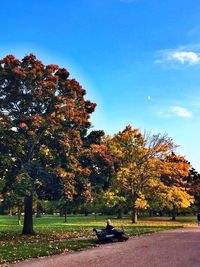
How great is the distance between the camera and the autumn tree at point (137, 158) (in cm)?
6194

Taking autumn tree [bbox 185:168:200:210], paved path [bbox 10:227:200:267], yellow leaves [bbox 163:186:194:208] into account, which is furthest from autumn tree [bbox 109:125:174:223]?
paved path [bbox 10:227:200:267]

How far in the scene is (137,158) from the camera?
63031mm

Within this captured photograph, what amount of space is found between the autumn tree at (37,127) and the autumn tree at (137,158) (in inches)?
1090

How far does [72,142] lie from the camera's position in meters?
33.3

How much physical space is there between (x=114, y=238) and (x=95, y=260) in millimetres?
8773

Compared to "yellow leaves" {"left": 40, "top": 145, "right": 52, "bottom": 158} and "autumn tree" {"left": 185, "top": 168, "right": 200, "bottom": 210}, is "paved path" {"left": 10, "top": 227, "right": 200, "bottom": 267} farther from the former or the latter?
"autumn tree" {"left": 185, "top": 168, "right": 200, "bottom": 210}

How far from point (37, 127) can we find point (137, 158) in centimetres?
3308

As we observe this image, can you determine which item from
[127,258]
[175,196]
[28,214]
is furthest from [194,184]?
[127,258]

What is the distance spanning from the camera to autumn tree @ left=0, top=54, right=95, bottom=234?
31.4 metres

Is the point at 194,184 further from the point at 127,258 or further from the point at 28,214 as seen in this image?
the point at 127,258

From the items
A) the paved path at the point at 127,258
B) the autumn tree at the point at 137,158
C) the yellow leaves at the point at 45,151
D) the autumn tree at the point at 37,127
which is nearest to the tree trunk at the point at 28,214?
the autumn tree at the point at 37,127

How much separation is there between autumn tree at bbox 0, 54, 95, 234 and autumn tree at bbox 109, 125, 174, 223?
27690 millimetres

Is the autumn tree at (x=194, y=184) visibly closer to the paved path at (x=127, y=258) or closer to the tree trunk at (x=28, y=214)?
the tree trunk at (x=28, y=214)

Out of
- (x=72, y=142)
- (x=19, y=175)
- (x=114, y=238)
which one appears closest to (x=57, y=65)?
(x=72, y=142)
